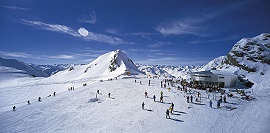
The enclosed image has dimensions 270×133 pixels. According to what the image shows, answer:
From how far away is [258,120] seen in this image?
770 inches

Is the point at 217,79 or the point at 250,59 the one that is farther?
the point at 250,59

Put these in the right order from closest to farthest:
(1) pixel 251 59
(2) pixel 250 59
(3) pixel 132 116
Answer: (3) pixel 132 116 < (1) pixel 251 59 < (2) pixel 250 59

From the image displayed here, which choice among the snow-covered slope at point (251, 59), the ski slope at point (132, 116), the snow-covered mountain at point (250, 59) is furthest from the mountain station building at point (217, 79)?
the ski slope at point (132, 116)

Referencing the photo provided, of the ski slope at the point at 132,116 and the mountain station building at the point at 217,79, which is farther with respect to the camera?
the mountain station building at the point at 217,79

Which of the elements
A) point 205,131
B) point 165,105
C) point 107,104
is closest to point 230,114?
point 205,131

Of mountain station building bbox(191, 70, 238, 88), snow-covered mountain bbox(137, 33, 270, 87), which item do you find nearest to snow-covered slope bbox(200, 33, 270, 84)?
snow-covered mountain bbox(137, 33, 270, 87)

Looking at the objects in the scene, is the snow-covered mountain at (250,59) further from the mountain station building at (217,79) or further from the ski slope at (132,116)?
the ski slope at (132,116)

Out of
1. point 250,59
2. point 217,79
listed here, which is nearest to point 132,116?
point 217,79

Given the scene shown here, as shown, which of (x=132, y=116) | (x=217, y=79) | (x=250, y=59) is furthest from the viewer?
(x=250, y=59)

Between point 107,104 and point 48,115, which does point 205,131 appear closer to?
point 107,104

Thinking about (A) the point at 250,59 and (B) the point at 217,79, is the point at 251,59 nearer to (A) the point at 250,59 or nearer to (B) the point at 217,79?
(A) the point at 250,59

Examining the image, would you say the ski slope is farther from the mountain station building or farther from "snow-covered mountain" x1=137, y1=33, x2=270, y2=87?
"snow-covered mountain" x1=137, y1=33, x2=270, y2=87

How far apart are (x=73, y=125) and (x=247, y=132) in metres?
20.3

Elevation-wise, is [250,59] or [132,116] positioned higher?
[250,59]
